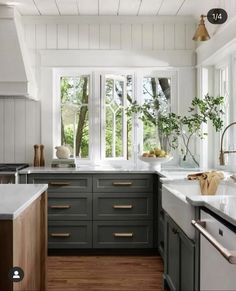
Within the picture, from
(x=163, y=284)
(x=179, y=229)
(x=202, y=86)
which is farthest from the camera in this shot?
(x=202, y=86)

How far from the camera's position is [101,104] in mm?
5047

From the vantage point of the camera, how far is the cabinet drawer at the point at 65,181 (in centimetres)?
445

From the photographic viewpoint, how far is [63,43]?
196 inches

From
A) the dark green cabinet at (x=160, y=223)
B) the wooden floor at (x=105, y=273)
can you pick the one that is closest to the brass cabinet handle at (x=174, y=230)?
the wooden floor at (x=105, y=273)

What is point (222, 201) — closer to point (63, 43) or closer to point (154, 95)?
point (154, 95)

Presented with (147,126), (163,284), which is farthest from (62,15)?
(163,284)

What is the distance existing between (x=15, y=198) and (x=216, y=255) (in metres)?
1.02

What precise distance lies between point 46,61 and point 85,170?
1.34 m

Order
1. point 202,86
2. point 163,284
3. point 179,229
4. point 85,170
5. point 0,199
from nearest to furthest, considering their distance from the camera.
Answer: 1. point 0,199
2. point 179,229
3. point 163,284
4. point 85,170
5. point 202,86

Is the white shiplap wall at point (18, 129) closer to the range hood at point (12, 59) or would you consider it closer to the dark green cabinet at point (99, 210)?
the range hood at point (12, 59)

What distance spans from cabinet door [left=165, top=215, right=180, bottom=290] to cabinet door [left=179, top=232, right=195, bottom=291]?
0.35ft

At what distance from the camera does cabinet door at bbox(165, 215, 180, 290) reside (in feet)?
9.53

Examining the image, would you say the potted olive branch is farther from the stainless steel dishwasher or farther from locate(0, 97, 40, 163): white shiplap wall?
the stainless steel dishwasher

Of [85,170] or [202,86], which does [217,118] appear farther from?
[85,170]
